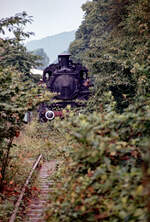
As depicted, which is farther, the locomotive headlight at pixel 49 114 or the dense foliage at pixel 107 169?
the locomotive headlight at pixel 49 114

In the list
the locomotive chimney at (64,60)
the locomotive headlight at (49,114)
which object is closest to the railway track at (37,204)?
the locomotive headlight at (49,114)

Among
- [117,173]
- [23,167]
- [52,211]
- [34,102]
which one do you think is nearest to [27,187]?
[23,167]

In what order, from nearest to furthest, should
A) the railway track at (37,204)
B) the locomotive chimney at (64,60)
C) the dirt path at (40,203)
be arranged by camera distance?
the railway track at (37,204), the dirt path at (40,203), the locomotive chimney at (64,60)

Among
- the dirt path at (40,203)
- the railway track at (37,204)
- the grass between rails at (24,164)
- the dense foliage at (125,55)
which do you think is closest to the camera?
the railway track at (37,204)

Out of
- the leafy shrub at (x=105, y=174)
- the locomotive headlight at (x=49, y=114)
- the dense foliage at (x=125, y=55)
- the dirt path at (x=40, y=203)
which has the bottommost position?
the dirt path at (x=40, y=203)

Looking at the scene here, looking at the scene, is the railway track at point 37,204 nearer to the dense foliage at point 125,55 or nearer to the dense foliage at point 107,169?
the dense foliage at point 107,169

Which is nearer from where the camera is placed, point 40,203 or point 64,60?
point 40,203

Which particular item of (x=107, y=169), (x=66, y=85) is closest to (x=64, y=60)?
(x=66, y=85)

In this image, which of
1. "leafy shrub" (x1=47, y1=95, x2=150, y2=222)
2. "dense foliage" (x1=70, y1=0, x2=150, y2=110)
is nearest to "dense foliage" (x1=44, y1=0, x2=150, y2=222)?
"leafy shrub" (x1=47, y1=95, x2=150, y2=222)

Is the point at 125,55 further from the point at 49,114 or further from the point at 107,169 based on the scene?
the point at 107,169

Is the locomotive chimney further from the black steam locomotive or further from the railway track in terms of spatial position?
the railway track

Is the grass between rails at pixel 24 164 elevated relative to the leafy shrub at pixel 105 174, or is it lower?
lower

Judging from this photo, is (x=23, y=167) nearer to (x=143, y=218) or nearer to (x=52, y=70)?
(x=143, y=218)

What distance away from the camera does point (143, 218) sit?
358cm
